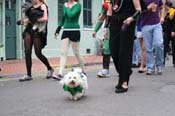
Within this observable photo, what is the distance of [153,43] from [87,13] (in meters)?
13.4

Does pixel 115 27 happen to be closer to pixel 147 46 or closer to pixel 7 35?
pixel 147 46

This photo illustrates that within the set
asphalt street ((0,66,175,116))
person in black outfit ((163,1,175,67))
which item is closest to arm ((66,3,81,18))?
asphalt street ((0,66,175,116))

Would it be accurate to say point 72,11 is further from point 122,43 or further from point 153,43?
point 122,43

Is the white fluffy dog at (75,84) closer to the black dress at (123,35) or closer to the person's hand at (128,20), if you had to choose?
the black dress at (123,35)

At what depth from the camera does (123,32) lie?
738cm

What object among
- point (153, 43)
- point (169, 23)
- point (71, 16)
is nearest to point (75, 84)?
point (71, 16)

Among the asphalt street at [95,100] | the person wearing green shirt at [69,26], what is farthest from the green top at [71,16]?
the asphalt street at [95,100]

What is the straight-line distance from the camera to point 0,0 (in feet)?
57.8

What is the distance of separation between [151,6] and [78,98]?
141 inches

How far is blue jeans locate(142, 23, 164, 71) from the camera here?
32.8 ft

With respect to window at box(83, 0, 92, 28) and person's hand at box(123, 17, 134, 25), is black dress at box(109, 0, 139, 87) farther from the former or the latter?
window at box(83, 0, 92, 28)

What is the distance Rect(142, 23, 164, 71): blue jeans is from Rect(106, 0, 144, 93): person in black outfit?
2.50 metres

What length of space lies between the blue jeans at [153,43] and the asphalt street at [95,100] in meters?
1.08

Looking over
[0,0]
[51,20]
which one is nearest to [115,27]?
[0,0]
